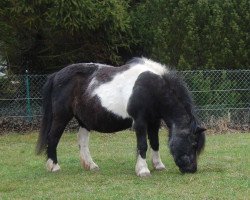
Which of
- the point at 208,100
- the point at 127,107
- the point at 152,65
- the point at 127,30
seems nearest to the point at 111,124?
the point at 127,107

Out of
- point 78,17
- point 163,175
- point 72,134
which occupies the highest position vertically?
point 163,175

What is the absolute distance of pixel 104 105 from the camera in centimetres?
861

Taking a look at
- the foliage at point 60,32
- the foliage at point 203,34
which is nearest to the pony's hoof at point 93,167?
the foliage at point 60,32

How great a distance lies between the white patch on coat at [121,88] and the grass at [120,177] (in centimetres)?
Result: 105

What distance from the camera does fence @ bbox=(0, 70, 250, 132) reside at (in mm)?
14711

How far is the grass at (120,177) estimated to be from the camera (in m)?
6.89

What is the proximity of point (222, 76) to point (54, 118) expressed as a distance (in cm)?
667

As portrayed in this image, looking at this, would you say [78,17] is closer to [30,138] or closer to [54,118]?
[30,138]

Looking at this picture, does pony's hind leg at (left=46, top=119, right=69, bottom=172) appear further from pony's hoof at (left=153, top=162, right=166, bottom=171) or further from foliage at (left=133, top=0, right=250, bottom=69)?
foliage at (left=133, top=0, right=250, bottom=69)

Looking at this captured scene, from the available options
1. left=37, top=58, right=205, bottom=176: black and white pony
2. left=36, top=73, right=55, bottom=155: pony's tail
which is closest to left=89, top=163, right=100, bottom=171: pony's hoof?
left=37, top=58, right=205, bottom=176: black and white pony

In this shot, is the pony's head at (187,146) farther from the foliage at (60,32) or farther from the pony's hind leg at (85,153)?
the foliage at (60,32)

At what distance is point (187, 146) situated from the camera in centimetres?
809

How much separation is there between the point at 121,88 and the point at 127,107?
0.35 m

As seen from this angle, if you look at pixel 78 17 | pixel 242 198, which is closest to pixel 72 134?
pixel 78 17
